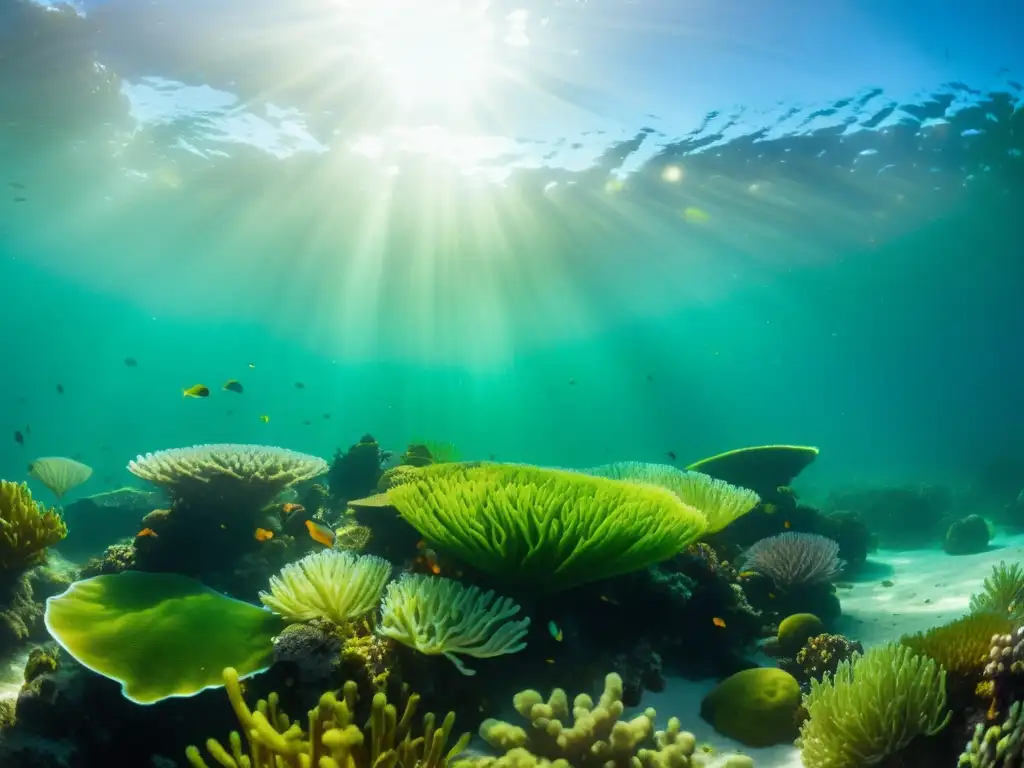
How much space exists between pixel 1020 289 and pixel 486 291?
40.0 meters

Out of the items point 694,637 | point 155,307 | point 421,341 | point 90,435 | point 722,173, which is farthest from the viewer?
point 90,435

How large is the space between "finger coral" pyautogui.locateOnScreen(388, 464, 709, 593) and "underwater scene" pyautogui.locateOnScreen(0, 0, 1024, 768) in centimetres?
4

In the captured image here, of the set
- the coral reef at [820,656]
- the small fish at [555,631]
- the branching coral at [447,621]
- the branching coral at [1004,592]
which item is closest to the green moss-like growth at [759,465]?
the coral reef at [820,656]

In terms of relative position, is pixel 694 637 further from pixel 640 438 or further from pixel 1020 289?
pixel 640 438

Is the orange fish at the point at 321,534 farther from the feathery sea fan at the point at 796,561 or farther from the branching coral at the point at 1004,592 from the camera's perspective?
the branching coral at the point at 1004,592

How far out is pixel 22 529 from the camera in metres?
5.77

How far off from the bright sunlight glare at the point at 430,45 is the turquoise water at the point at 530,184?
17 cm

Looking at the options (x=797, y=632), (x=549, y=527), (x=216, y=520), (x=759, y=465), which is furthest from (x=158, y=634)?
(x=759, y=465)

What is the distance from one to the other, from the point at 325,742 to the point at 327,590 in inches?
72.7

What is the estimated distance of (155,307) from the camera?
196 ft

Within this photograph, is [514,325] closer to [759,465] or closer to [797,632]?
[759,465]

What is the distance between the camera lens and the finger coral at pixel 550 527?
3801 millimetres

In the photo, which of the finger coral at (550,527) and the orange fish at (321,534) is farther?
the orange fish at (321,534)

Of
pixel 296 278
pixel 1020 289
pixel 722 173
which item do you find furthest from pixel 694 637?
pixel 1020 289
